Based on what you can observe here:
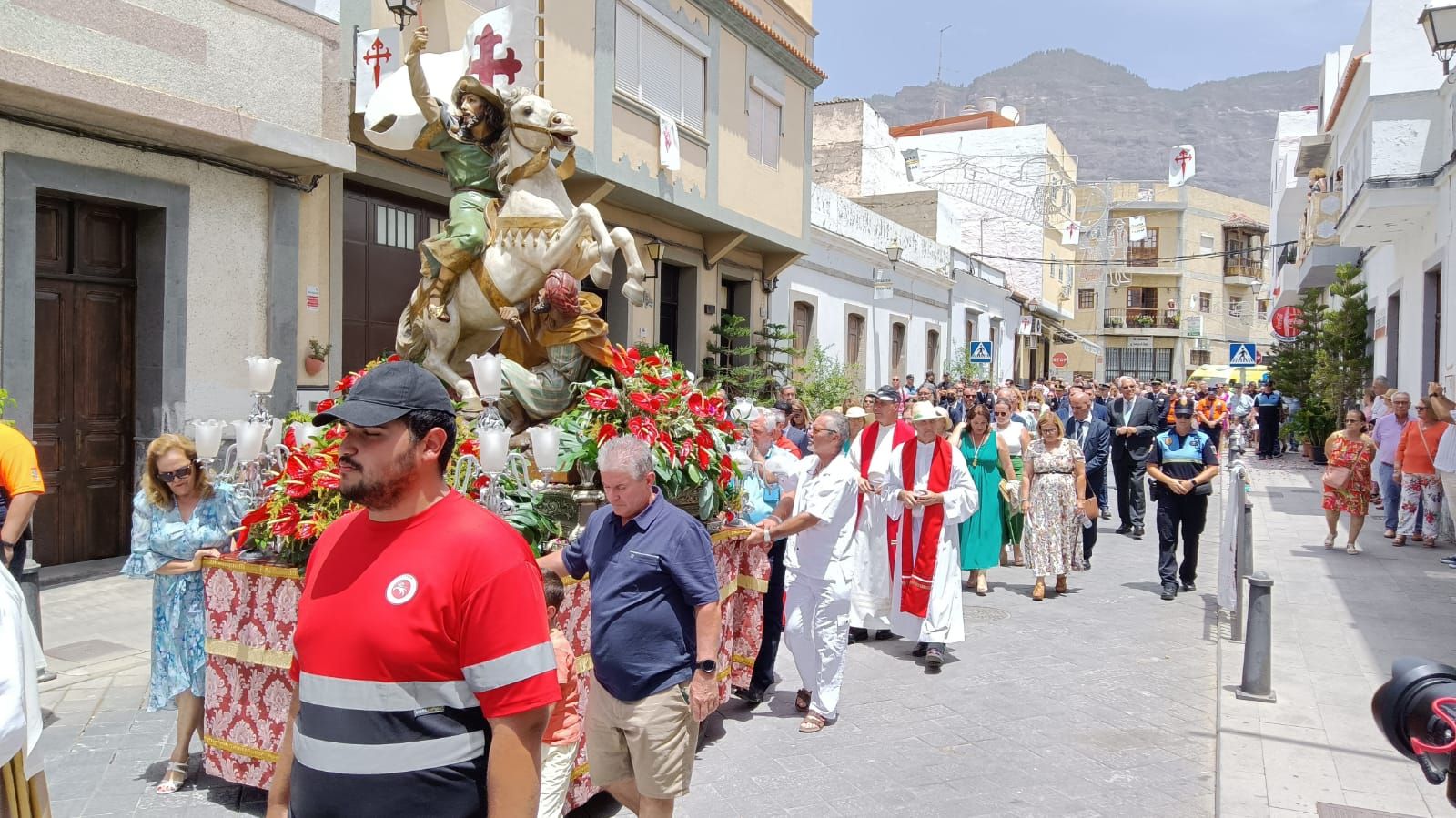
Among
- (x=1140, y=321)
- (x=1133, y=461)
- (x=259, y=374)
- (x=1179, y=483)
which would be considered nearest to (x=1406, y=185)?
(x=1133, y=461)

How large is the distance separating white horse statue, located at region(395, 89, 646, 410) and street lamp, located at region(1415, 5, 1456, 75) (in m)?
10.5


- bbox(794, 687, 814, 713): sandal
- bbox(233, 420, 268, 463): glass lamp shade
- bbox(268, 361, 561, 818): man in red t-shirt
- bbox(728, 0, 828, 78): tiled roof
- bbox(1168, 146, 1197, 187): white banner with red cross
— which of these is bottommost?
bbox(794, 687, 814, 713): sandal

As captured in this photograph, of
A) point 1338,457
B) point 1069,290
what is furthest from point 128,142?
point 1069,290

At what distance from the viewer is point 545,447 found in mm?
4949

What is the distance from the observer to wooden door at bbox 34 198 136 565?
28.7 feet

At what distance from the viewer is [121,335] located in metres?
9.35

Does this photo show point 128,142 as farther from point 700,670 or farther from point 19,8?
point 700,670

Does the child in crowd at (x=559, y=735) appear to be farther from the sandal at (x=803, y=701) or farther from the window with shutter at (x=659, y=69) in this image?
the window with shutter at (x=659, y=69)

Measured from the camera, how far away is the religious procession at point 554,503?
2.39 m

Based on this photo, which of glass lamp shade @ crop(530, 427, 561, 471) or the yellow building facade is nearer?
glass lamp shade @ crop(530, 427, 561, 471)

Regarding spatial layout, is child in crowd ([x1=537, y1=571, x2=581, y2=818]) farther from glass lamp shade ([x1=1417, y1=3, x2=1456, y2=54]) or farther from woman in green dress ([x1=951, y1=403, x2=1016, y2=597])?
glass lamp shade ([x1=1417, y1=3, x2=1456, y2=54])

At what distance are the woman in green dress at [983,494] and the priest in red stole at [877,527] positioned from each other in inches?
85.7

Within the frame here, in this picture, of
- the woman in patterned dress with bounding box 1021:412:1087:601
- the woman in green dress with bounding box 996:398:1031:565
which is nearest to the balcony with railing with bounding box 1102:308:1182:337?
the woman in green dress with bounding box 996:398:1031:565

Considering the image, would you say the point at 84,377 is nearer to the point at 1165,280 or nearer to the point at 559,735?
the point at 559,735
